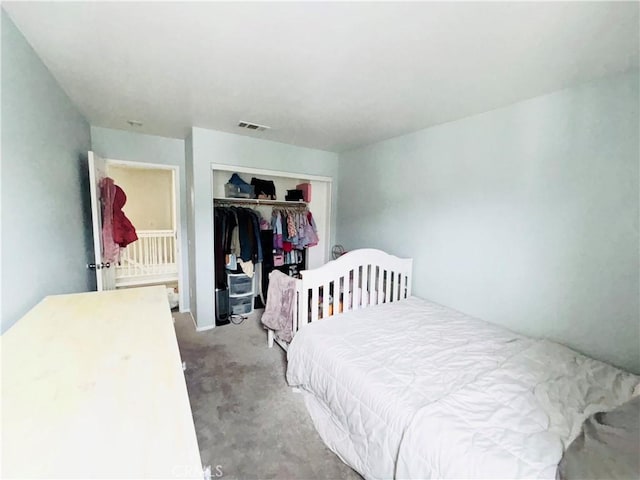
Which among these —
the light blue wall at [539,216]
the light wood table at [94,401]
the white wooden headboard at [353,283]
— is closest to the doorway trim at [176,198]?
the white wooden headboard at [353,283]

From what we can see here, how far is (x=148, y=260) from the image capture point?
4.84 m

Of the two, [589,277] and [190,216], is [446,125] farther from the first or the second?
[190,216]

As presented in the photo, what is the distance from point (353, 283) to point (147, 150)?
2776 mm

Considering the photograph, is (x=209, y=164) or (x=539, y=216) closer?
(x=539, y=216)

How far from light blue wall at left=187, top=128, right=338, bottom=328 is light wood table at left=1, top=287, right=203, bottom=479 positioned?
1836 mm

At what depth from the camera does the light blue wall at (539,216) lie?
1.55m

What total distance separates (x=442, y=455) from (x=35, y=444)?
1269 mm

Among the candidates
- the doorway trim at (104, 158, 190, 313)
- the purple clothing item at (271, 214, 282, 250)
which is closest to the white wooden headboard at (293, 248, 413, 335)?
the purple clothing item at (271, 214, 282, 250)

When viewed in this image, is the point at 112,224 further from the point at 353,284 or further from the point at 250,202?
the point at 353,284

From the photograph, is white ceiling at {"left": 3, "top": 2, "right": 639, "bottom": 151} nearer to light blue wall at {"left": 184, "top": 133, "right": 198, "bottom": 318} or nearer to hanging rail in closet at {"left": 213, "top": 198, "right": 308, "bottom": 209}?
light blue wall at {"left": 184, "top": 133, "right": 198, "bottom": 318}

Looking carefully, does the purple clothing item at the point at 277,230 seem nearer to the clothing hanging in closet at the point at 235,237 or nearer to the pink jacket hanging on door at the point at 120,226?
the clothing hanging in closet at the point at 235,237

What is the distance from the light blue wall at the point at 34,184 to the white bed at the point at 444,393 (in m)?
1.57

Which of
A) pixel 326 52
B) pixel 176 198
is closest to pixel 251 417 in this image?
pixel 326 52

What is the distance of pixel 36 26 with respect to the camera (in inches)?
49.7
